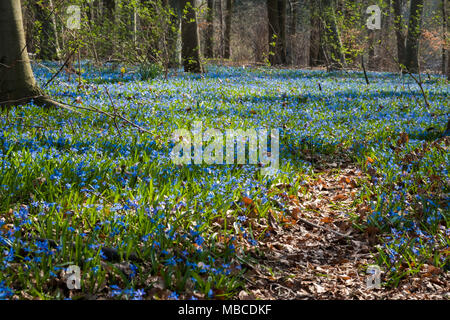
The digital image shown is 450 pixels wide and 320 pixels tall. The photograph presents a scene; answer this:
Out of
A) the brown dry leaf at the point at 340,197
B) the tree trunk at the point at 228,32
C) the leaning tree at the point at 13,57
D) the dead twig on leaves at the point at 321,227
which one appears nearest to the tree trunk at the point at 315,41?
the tree trunk at the point at 228,32

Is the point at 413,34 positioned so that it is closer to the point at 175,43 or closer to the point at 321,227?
the point at 175,43

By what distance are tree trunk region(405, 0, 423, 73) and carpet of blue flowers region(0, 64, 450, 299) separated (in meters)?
11.7

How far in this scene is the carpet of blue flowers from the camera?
7.91ft

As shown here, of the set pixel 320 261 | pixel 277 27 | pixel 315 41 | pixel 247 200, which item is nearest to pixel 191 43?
pixel 277 27

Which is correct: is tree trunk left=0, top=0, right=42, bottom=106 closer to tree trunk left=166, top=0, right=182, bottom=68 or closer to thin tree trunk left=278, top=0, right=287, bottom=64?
tree trunk left=166, top=0, right=182, bottom=68

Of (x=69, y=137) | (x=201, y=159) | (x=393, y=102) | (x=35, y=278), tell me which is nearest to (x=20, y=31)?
(x=69, y=137)

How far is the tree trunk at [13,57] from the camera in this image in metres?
5.56

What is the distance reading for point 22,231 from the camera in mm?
2781

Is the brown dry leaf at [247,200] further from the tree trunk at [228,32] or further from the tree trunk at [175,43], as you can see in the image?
the tree trunk at [228,32]

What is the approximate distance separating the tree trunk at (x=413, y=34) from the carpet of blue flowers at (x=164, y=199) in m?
11.7

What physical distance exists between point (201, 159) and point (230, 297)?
7.35ft

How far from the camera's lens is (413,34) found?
663 inches

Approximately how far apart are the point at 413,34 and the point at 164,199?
56.5 ft
